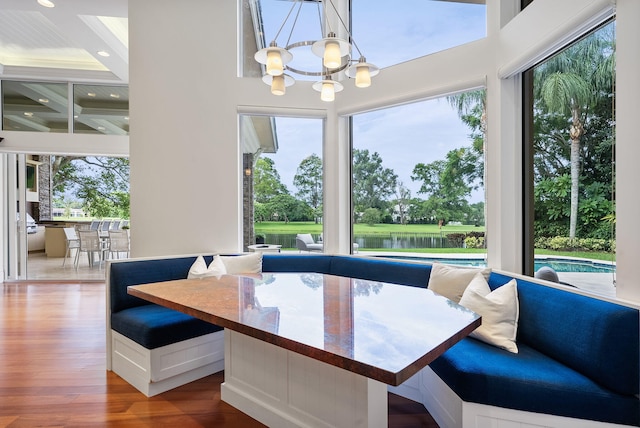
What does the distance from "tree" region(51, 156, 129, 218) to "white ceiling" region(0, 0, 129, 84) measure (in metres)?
2.58

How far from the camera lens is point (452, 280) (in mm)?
2303

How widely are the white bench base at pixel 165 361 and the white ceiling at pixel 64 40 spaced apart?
12.1 feet

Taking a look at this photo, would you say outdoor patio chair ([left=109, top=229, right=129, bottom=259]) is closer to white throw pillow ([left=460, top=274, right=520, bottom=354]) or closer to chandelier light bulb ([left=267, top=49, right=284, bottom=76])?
chandelier light bulb ([left=267, top=49, right=284, bottom=76])

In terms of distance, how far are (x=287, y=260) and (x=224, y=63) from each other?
7.43 feet

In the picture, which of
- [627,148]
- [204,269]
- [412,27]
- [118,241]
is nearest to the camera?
[627,148]

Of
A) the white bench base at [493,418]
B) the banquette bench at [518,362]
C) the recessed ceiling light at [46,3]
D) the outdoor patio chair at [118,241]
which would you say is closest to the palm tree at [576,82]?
Answer: the banquette bench at [518,362]

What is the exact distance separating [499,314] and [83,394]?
2812mm

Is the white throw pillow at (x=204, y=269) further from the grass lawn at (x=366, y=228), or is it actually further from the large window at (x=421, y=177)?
the large window at (x=421, y=177)

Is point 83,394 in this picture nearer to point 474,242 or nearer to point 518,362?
point 518,362

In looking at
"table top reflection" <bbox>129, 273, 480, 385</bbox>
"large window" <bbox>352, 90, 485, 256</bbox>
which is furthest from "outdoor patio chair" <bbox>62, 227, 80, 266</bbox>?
"large window" <bbox>352, 90, 485, 256</bbox>

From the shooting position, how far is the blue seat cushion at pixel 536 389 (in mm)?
1384

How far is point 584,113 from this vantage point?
6.63 feet

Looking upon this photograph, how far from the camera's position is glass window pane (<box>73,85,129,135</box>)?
5691 mm

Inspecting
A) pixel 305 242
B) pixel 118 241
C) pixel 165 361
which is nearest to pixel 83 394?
pixel 165 361
